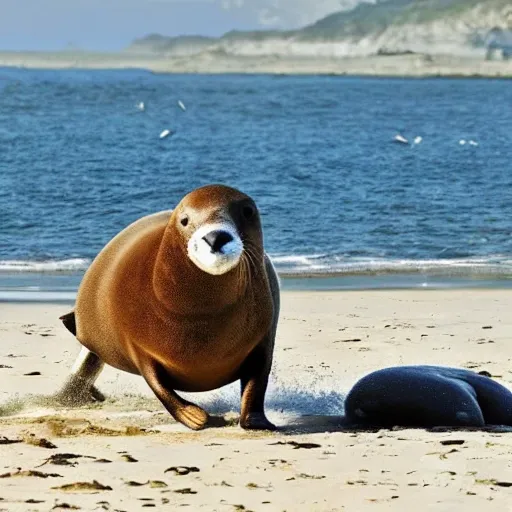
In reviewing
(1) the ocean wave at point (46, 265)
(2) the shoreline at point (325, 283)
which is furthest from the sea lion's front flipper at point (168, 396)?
(1) the ocean wave at point (46, 265)

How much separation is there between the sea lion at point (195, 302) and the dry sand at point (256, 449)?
11.3 inches

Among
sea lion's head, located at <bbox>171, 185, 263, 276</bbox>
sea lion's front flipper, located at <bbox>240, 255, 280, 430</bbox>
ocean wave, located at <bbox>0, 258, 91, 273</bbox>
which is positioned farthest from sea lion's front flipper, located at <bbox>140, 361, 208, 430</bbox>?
ocean wave, located at <bbox>0, 258, 91, 273</bbox>

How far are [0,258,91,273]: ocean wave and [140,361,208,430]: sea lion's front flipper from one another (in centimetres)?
894

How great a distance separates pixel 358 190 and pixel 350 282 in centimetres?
1351

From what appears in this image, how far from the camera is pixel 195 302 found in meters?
7.57

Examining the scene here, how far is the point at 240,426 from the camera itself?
7.96 m

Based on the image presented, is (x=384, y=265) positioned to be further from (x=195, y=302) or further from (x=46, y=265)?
(x=195, y=302)

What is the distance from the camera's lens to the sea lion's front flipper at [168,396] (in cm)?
790

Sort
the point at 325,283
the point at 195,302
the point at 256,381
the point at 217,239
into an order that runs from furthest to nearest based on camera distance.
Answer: the point at 325,283 → the point at 256,381 → the point at 195,302 → the point at 217,239

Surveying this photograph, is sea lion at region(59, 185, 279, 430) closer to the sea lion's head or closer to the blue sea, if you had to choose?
the sea lion's head

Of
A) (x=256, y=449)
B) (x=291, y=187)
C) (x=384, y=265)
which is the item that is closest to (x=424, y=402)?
(x=256, y=449)

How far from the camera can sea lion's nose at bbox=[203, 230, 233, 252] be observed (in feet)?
23.1

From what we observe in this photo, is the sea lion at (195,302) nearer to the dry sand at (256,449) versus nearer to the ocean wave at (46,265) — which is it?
the dry sand at (256,449)

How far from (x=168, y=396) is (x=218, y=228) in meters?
1.23
